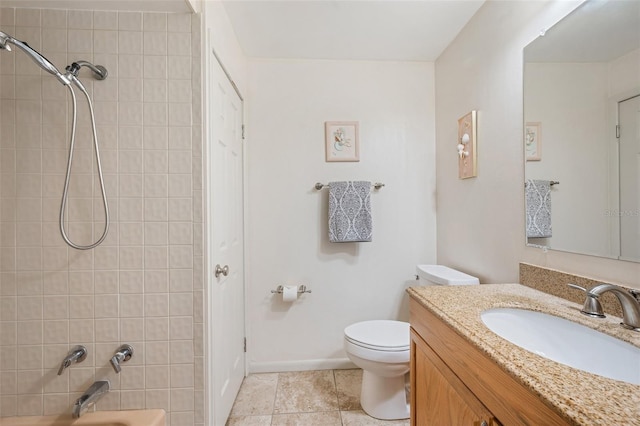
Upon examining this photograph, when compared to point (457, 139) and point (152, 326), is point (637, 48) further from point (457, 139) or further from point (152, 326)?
point (152, 326)

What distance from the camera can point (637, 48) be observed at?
74cm

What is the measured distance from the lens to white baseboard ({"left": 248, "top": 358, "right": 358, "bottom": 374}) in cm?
187

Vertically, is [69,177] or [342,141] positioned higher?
[342,141]

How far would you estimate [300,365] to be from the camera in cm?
189

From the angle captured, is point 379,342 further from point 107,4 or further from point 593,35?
point 107,4

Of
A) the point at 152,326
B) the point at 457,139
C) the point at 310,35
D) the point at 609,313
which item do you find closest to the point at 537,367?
the point at 609,313

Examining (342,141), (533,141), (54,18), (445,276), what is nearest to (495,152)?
(533,141)

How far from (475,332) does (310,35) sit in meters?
1.79

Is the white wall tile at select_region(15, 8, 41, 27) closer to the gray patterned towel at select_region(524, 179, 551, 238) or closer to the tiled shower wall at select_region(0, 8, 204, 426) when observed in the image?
the tiled shower wall at select_region(0, 8, 204, 426)

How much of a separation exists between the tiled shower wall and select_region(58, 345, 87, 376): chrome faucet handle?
0.02 m

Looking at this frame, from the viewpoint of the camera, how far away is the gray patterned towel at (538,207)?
103 centimetres

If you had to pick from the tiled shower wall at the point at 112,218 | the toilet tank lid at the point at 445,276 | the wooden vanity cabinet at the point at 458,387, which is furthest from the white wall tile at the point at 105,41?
the toilet tank lid at the point at 445,276

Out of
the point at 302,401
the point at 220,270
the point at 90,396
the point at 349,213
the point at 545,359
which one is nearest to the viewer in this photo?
the point at 545,359

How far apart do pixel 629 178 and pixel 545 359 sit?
62 centimetres
